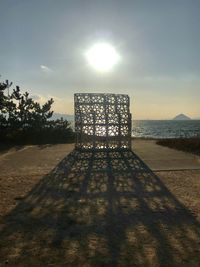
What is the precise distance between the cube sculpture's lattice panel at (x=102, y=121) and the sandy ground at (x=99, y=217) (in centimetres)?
523

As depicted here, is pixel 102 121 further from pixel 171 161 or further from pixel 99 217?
pixel 99 217

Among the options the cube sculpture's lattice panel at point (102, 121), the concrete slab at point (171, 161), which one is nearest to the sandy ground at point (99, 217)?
the concrete slab at point (171, 161)

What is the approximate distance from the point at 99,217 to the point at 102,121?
10060 millimetres

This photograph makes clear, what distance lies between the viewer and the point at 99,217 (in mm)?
5883

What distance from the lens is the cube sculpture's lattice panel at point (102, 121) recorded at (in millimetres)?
15633

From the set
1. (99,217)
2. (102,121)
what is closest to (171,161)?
(102,121)

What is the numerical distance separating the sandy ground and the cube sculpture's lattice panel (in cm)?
523

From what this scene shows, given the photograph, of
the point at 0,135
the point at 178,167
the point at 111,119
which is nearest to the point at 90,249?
the point at 178,167

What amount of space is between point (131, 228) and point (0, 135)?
56.9 feet

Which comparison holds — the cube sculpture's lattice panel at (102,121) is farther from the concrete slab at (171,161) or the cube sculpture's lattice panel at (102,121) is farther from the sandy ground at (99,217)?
the sandy ground at (99,217)

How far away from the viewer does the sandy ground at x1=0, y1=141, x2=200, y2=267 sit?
433 cm

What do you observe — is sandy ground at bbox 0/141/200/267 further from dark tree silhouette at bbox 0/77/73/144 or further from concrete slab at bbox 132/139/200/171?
dark tree silhouette at bbox 0/77/73/144

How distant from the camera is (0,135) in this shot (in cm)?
2145

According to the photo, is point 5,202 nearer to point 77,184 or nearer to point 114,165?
point 77,184
